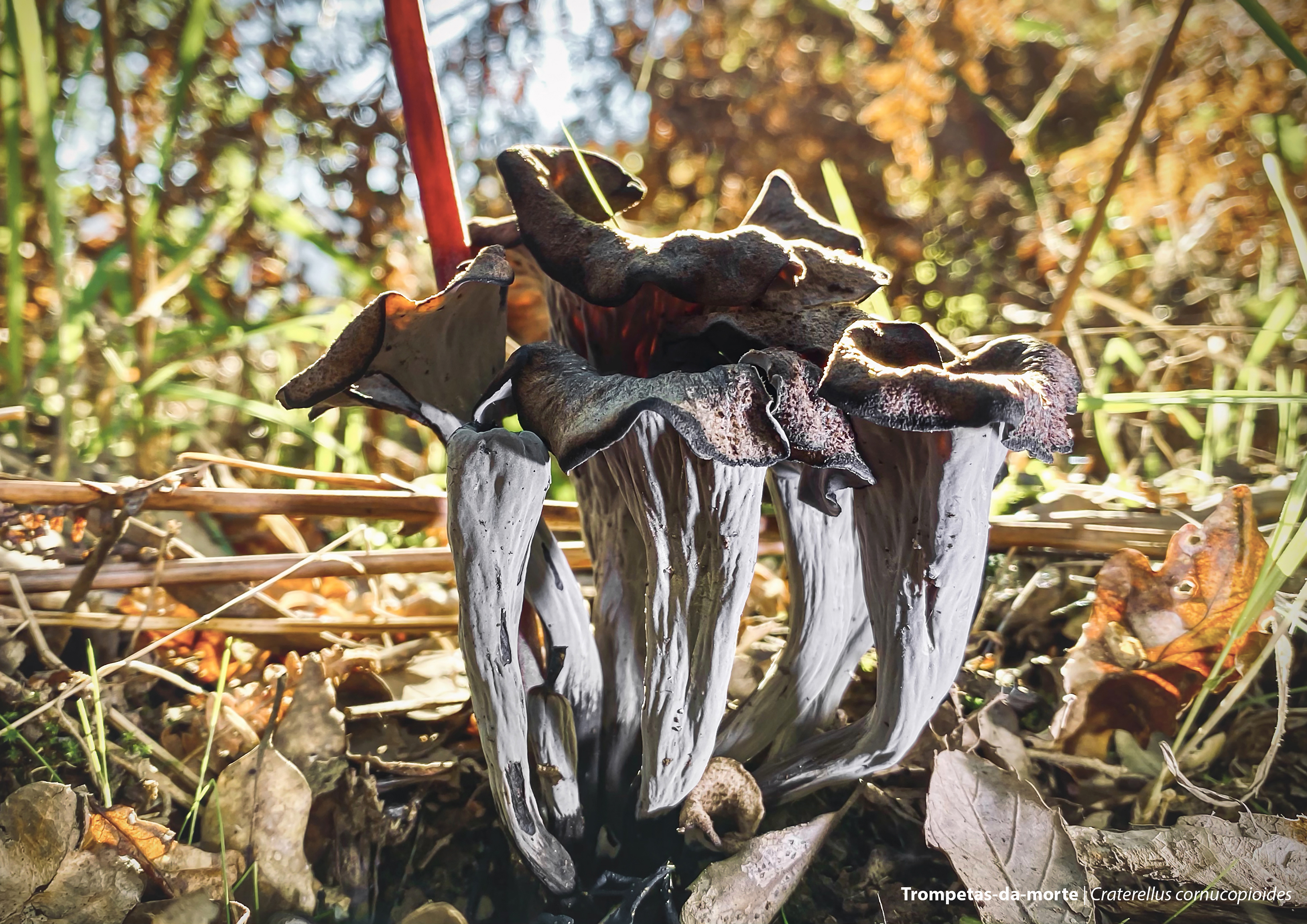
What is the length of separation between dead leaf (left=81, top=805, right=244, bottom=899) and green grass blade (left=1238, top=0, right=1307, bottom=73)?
233 centimetres

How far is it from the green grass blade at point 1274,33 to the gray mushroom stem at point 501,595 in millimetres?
1491

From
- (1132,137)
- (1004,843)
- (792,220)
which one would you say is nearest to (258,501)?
(792,220)

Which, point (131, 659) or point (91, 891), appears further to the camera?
point (131, 659)

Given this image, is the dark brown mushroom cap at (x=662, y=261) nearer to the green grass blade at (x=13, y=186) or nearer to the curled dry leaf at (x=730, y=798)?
the curled dry leaf at (x=730, y=798)

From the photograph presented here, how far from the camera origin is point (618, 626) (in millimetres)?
1497

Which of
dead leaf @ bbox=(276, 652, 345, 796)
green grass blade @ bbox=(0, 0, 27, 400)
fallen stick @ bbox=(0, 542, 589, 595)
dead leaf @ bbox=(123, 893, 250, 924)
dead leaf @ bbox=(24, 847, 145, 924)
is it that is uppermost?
green grass blade @ bbox=(0, 0, 27, 400)

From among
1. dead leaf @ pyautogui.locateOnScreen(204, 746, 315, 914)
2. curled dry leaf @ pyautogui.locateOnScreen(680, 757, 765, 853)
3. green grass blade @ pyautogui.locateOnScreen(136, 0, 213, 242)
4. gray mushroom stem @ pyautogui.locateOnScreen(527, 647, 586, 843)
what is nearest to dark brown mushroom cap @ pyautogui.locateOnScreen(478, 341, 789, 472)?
gray mushroom stem @ pyautogui.locateOnScreen(527, 647, 586, 843)

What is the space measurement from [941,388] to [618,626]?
783mm

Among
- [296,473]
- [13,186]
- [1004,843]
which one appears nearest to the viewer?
[1004,843]

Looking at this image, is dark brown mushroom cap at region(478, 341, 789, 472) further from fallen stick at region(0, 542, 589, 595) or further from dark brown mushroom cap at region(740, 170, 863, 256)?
fallen stick at region(0, 542, 589, 595)

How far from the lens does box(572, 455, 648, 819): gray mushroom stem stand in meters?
1.46

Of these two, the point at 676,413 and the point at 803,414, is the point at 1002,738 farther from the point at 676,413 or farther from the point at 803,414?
the point at 676,413

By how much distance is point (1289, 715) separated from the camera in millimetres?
1729

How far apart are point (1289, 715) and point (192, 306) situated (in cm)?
445
